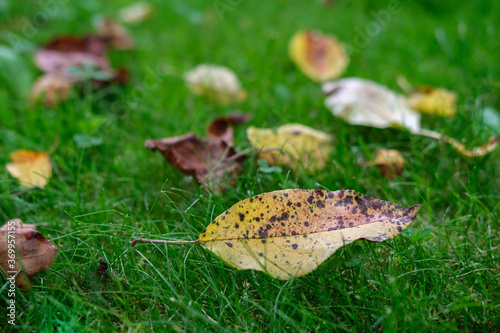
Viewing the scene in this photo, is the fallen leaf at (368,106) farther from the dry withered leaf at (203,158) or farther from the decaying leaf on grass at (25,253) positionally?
the decaying leaf on grass at (25,253)

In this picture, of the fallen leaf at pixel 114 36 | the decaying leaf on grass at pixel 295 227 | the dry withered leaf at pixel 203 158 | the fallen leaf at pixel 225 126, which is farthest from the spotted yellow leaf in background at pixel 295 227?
the fallen leaf at pixel 114 36

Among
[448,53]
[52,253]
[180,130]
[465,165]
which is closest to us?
[52,253]

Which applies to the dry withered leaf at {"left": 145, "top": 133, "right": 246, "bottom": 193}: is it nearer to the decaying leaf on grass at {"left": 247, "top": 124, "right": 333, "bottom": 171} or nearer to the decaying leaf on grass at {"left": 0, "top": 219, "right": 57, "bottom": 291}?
the decaying leaf on grass at {"left": 247, "top": 124, "right": 333, "bottom": 171}

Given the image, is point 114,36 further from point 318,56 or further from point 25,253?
point 25,253

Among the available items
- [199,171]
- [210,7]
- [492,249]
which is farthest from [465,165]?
[210,7]

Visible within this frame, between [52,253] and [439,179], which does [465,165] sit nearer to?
[439,179]
